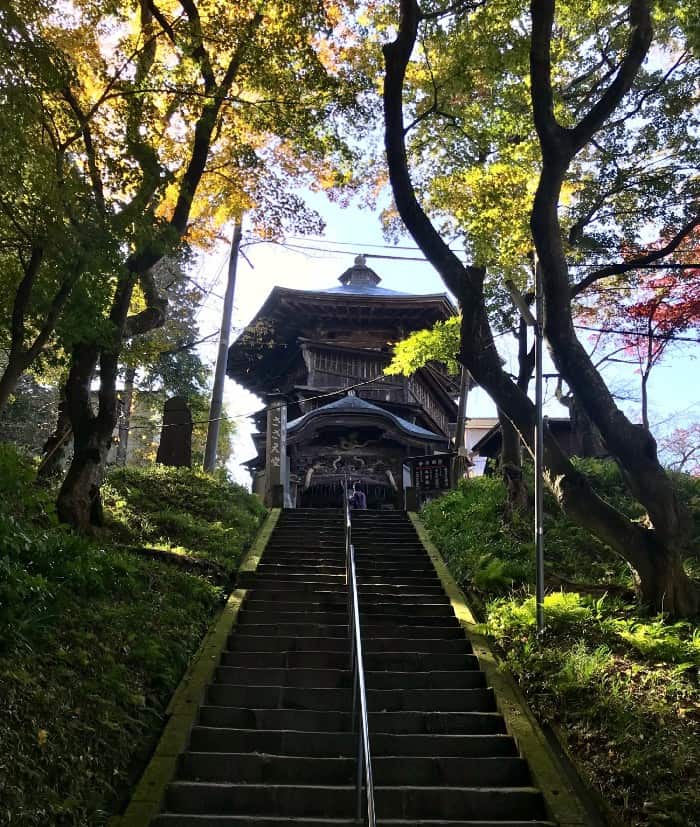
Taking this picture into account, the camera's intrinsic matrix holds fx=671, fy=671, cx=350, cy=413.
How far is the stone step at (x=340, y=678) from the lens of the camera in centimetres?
704

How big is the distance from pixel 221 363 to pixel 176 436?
224cm

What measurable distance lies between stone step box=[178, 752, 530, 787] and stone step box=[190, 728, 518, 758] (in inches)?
13.1

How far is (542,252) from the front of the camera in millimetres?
8547

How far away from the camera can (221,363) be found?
57.6 feet

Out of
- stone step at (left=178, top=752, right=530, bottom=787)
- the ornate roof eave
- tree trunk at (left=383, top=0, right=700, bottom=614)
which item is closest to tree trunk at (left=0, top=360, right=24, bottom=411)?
stone step at (left=178, top=752, right=530, bottom=787)

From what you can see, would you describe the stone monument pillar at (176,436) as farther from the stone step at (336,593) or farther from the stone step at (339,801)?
the stone step at (339,801)


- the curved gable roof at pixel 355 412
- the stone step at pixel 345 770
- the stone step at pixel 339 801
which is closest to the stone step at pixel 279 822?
the stone step at pixel 339 801

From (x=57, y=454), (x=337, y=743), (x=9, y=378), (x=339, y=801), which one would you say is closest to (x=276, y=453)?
(x=57, y=454)

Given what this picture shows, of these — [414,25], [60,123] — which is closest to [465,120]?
[414,25]

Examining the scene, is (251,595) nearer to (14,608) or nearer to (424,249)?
(14,608)

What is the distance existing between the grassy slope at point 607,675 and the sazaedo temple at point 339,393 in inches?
296

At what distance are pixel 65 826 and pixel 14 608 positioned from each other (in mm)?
1817

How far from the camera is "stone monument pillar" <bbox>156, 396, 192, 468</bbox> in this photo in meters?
16.7

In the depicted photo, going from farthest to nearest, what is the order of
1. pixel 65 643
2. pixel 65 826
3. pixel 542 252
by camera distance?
pixel 542 252, pixel 65 643, pixel 65 826
